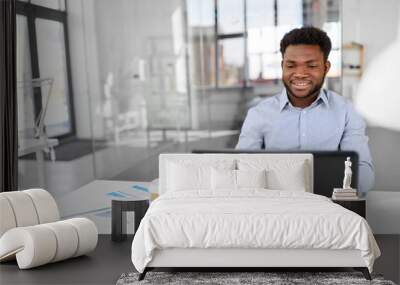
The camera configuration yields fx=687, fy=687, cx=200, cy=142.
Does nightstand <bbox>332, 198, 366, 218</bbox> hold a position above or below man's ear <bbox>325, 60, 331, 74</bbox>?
below

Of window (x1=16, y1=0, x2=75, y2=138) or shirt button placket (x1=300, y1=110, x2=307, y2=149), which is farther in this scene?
window (x1=16, y1=0, x2=75, y2=138)

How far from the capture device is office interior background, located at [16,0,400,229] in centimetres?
684

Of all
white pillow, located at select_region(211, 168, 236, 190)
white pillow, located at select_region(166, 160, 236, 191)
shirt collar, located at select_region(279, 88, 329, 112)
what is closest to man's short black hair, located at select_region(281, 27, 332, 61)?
shirt collar, located at select_region(279, 88, 329, 112)

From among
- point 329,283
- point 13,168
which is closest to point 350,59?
point 329,283

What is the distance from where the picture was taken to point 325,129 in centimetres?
692

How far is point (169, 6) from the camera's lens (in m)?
7.03

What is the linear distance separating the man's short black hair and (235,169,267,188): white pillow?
1.45 meters

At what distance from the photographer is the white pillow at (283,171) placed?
6277 mm

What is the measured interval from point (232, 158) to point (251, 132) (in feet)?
1.82

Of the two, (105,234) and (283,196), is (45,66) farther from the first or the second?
(283,196)

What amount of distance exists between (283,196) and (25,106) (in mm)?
3226

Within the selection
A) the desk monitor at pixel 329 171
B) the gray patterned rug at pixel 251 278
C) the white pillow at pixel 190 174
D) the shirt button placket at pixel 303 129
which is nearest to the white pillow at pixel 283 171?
the white pillow at pixel 190 174

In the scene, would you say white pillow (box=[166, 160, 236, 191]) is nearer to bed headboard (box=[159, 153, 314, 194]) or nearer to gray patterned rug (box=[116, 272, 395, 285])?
bed headboard (box=[159, 153, 314, 194])

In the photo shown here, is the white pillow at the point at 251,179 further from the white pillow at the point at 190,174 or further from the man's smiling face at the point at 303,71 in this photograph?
the man's smiling face at the point at 303,71
